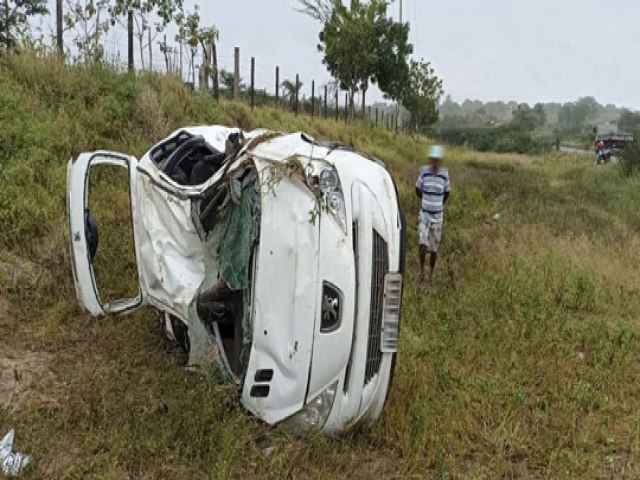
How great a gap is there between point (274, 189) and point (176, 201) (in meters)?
0.89

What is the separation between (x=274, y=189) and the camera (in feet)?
11.2

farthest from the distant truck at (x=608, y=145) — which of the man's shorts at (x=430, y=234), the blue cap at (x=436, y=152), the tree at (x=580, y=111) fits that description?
the tree at (x=580, y=111)

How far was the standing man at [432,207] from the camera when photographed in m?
7.20

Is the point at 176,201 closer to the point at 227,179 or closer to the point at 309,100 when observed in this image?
the point at 227,179

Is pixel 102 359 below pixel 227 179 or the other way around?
below

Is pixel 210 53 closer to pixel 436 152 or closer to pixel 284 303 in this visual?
pixel 436 152

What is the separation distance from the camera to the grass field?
10.8 feet

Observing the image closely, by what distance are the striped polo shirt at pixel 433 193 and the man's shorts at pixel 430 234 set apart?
58 millimetres

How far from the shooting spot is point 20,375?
13.1 ft

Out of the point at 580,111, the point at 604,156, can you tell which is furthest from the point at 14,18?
the point at 580,111

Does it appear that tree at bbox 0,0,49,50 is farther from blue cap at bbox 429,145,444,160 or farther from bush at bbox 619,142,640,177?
bush at bbox 619,142,640,177

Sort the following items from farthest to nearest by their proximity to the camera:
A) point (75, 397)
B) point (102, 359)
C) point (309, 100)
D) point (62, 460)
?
1. point (309, 100)
2. point (102, 359)
3. point (75, 397)
4. point (62, 460)

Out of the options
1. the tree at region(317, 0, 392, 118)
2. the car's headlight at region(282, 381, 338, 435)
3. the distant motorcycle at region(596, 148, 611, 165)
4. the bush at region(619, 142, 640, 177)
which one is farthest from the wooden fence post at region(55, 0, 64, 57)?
the distant motorcycle at region(596, 148, 611, 165)

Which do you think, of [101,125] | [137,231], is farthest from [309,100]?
[137,231]
